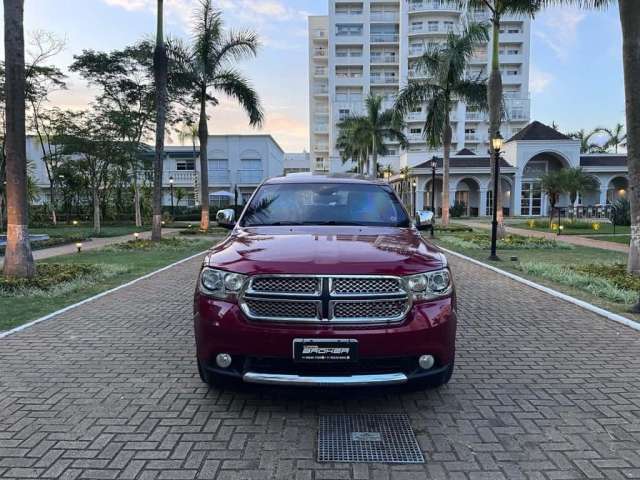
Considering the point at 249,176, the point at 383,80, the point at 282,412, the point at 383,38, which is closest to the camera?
the point at 282,412

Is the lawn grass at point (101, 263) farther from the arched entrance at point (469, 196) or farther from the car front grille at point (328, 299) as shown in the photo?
the arched entrance at point (469, 196)

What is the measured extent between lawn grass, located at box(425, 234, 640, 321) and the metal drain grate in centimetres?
484

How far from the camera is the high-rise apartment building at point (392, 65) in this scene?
62438 mm

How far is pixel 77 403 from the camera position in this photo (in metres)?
3.71

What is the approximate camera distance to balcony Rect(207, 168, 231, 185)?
48562 millimetres

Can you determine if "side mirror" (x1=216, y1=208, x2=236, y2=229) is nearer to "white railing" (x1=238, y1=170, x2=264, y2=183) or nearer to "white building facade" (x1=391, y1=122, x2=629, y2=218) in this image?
"white building facade" (x1=391, y1=122, x2=629, y2=218)

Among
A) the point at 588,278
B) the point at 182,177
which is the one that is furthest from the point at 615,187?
the point at 182,177

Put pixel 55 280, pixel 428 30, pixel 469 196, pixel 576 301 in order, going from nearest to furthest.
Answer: pixel 576 301 → pixel 55 280 → pixel 469 196 → pixel 428 30

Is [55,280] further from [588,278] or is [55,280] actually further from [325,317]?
[588,278]

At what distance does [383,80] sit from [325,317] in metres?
69.3

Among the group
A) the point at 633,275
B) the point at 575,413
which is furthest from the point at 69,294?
the point at 633,275

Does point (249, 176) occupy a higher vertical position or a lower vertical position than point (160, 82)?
lower

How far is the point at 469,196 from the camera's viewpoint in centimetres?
4491

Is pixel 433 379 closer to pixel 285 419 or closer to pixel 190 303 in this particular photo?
pixel 285 419
